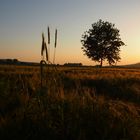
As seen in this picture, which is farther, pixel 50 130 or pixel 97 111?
pixel 97 111

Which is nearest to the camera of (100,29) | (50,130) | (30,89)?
(50,130)

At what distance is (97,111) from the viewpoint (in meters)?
7.00

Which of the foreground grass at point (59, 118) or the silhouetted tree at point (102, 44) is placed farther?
the silhouetted tree at point (102, 44)

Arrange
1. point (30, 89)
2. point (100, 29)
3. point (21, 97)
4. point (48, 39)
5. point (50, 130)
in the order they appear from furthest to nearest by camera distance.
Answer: point (100, 29)
point (30, 89)
point (21, 97)
point (48, 39)
point (50, 130)

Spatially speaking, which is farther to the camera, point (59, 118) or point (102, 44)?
point (102, 44)

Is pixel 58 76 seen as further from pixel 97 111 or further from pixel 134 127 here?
pixel 134 127

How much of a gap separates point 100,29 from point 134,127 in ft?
242

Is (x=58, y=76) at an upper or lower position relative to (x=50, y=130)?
upper

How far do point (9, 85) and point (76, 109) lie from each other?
2.25 m

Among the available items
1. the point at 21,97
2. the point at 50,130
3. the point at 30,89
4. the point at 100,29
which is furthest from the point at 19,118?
the point at 100,29

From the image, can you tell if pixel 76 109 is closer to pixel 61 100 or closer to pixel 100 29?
pixel 61 100

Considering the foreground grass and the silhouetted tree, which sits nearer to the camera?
the foreground grass

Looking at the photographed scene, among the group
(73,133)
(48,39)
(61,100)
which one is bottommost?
(73,133)

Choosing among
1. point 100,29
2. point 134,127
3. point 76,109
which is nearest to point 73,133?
point 76,109
